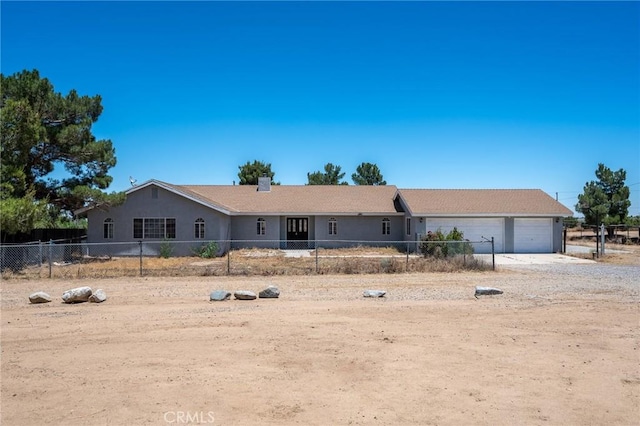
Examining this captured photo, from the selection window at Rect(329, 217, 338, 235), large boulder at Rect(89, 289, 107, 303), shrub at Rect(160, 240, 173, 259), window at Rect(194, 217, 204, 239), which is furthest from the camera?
window at Rect(329, 217, 338, 235)

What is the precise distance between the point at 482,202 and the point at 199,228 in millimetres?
16972

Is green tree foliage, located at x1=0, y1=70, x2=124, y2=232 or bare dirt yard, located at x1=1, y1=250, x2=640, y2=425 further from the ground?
green tree foliage, located at x1=0, y1=70, x2=124, y2=232

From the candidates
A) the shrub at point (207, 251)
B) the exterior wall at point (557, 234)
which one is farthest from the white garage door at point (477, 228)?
the shrub at point (207, 251)

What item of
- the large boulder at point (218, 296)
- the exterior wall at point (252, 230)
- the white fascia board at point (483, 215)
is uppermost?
the white fascia board at point (483, 215)

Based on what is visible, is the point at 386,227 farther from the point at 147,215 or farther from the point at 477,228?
the point at 147,215

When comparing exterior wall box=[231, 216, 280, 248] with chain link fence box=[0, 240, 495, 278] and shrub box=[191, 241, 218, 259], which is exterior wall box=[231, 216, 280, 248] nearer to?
chain link fence box=[0, 240, 495, 278]

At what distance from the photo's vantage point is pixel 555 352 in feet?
25.4

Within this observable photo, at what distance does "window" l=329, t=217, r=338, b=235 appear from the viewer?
31.1m

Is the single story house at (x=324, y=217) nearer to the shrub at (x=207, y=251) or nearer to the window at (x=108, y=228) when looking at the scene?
the window at (x=108, y=228)

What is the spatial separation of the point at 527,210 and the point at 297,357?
24744 mm

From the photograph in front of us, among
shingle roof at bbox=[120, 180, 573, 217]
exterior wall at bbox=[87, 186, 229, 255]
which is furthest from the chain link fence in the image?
shingle roof at bbox=[120, 180, 573, 217]

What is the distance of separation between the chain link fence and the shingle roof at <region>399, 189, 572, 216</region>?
2.32 m

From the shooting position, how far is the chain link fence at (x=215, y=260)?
17594 mm

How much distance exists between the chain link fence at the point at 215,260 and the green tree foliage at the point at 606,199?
1955 cm
